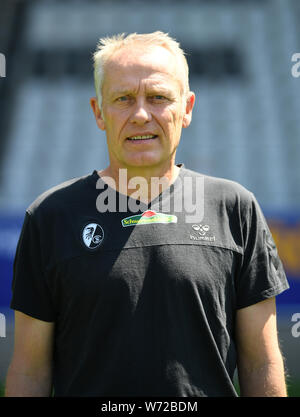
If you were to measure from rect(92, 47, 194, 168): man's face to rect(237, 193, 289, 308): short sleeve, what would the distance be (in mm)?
288

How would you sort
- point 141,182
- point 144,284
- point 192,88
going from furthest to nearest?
point 192,88
point 141,182
point 144,284

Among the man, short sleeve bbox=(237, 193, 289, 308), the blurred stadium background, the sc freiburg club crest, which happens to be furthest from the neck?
the blurred stadium background

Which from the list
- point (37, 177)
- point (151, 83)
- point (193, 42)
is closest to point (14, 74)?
point (37, 177)

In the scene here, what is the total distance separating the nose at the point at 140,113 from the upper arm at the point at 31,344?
0.57 m

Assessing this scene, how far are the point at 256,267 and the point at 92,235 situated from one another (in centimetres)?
44

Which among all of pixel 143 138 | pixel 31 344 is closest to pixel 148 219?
pixel 143 138

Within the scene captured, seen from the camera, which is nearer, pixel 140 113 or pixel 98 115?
pixel 140 113

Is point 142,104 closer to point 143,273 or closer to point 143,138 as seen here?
point 143,138

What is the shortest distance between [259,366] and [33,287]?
2.04 feet

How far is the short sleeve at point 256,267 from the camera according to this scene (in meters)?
1.54

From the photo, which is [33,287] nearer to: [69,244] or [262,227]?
[69,244]

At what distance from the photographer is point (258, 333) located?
153cm

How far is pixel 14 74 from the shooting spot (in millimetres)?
11023

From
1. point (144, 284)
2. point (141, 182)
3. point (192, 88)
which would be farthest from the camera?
point (192, 88)
